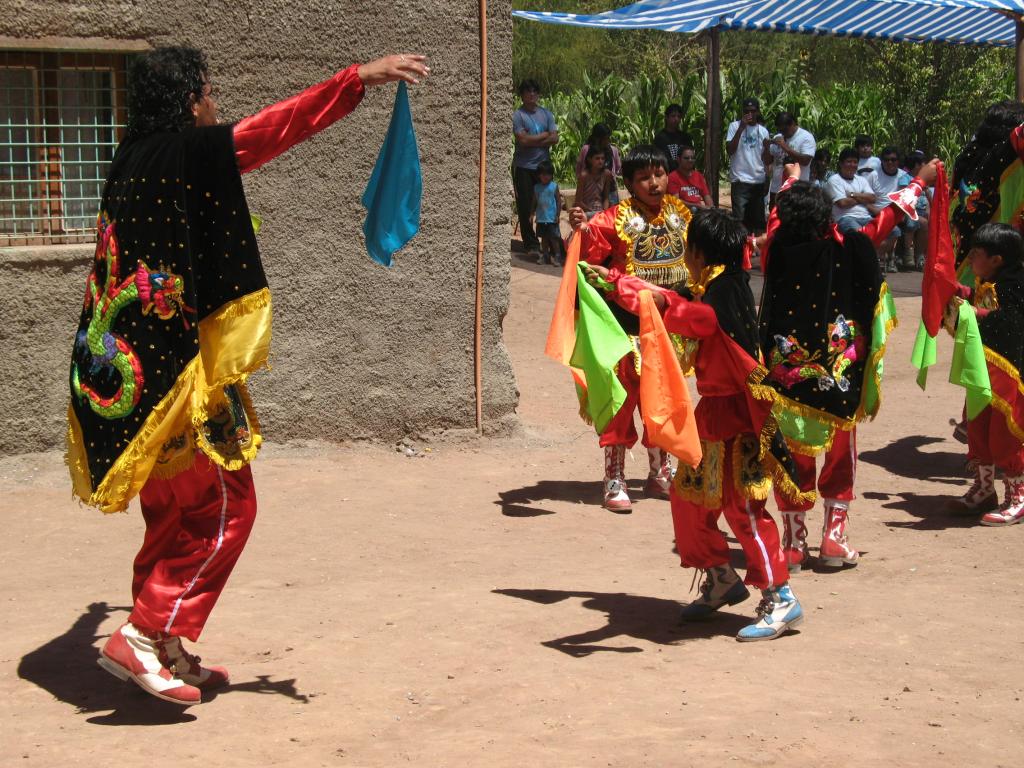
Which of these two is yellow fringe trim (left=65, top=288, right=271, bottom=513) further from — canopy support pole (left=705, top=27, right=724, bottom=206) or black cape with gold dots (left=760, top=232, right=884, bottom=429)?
canopy support pole (left=705, top=27, right=724, bottom=206)

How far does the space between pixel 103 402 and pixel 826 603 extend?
3.16m

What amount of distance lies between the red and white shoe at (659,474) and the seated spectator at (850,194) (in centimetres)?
867

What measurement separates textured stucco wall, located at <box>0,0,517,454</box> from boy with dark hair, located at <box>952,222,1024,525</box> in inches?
112

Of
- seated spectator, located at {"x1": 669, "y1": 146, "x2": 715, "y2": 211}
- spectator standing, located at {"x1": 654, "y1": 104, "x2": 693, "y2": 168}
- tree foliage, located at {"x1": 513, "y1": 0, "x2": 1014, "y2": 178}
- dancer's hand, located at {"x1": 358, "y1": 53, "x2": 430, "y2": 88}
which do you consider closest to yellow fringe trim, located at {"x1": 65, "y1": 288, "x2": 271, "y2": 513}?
dancer's hand, located at {"x1": 358, "y1": 53, "x2": 430, "y2": 88}

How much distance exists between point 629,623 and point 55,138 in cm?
439

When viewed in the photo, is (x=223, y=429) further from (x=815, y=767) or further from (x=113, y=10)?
(x=113, y=10)

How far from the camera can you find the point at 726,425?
17.5 feet

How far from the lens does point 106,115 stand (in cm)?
782

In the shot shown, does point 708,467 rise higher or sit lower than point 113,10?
lower

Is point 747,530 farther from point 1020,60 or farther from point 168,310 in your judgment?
point 1020,60

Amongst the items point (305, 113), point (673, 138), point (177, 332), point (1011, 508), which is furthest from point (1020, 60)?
point (177, 332)

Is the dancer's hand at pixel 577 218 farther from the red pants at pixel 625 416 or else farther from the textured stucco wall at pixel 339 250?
the textured stucco wall at pixel 339 250

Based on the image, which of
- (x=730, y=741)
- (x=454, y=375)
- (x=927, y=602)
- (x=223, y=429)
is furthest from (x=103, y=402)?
(x=454, y=375)

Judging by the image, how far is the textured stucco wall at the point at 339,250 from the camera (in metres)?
7.47
